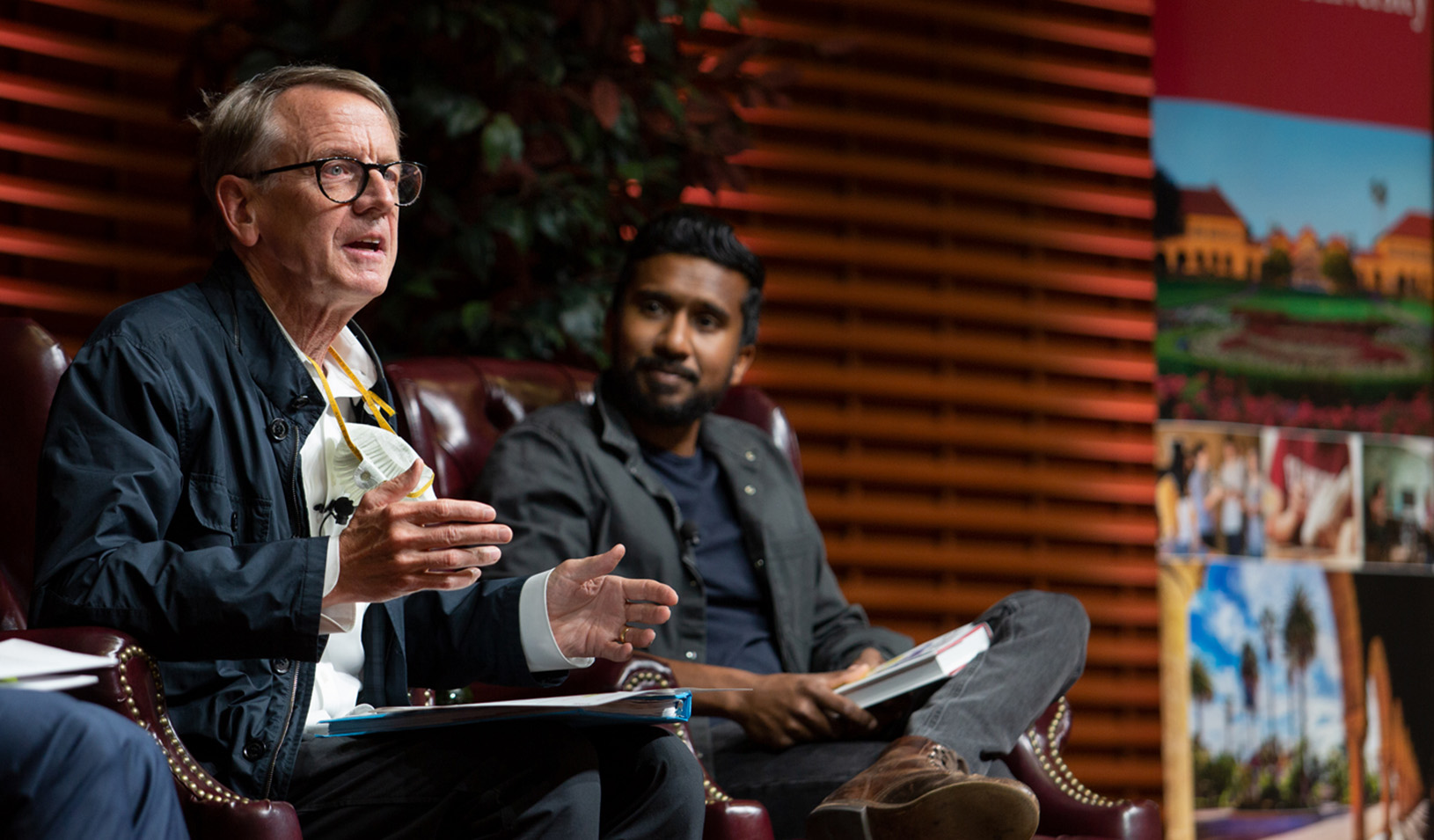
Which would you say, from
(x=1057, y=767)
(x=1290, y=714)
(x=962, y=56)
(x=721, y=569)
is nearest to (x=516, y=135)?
(x=721, y=569)

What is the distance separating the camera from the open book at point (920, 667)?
2449mm

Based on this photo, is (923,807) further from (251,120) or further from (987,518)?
(987,518)

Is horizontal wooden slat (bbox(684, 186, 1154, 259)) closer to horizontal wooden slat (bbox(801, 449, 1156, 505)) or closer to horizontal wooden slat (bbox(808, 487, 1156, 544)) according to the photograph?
horizontal wooden slat (bbox(801, 449, 1156, 505))

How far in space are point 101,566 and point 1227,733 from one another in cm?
370

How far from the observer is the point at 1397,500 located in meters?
4.73

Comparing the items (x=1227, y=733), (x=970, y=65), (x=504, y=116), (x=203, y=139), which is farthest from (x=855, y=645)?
(x=970, y=65)

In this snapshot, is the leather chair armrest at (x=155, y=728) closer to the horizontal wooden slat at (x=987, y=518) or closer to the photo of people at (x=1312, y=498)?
the horizontal wooden slat at (x=987, y=518)

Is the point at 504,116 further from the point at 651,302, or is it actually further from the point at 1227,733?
the point at 1227,733

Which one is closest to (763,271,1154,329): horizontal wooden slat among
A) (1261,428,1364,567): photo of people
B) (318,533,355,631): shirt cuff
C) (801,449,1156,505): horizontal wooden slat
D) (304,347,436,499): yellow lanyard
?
(801,449,1156,505): horizontal wooden slat

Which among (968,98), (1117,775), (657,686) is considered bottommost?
(1117,775)

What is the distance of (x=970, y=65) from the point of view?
4691mm

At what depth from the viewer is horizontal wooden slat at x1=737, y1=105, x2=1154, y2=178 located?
446 centimetres

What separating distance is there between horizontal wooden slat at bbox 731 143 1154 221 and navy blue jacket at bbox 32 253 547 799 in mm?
2535

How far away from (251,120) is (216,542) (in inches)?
24.2
